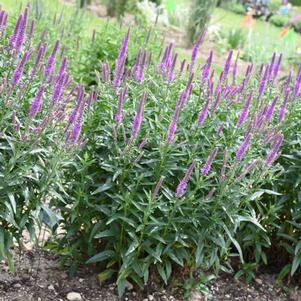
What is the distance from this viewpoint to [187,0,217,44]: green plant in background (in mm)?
13055

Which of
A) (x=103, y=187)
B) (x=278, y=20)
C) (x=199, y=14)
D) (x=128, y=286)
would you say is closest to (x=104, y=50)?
(x=128, y=286)

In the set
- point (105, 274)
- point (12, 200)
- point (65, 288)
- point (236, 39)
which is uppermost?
point (236, 39)

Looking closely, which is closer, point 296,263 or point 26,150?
point 26,150

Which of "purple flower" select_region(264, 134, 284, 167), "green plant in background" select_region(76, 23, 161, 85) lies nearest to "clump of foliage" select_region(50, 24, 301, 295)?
"purple flower" select_region(264, 134, 284, 167)

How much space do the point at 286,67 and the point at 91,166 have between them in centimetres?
1069

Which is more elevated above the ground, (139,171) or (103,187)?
(139,171)

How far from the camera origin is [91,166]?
12.3 feet

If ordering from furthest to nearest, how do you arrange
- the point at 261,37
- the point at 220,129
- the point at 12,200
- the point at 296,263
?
the point at 261,37, the point at 296,263, the point at 220,129, the point at 12,200

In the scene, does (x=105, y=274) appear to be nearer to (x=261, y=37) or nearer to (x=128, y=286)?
(x=128, y=286)

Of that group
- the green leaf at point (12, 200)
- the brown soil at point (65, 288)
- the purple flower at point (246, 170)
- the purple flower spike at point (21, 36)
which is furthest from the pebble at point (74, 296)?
the purple flower spike at point (21, 36)

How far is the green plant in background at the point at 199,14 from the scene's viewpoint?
13055 mm

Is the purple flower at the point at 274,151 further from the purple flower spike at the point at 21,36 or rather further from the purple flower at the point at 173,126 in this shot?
the purple flower spike at the point at 21,36

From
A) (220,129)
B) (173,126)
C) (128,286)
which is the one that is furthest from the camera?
(128,286)

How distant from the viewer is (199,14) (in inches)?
520
